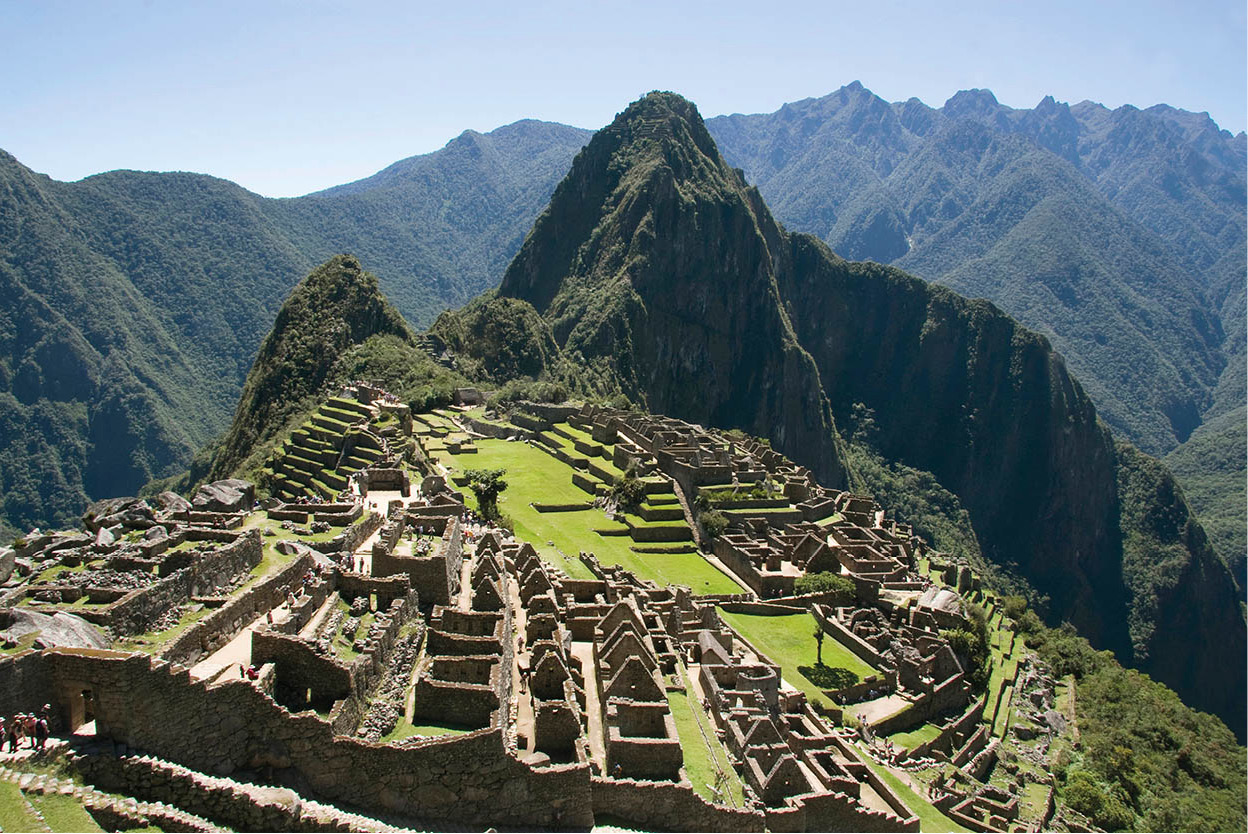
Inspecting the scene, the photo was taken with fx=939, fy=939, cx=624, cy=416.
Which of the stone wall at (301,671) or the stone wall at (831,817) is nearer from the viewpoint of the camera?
the stone wall at (301,671)

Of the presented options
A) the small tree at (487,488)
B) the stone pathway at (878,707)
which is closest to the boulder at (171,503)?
the small tree at (487,488)

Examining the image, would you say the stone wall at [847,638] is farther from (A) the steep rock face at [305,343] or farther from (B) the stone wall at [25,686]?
(A) the steep rock face at [305,343]

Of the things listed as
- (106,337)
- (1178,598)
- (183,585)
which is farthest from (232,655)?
(1178,598)

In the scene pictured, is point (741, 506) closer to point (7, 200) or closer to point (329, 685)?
point (329, 685)

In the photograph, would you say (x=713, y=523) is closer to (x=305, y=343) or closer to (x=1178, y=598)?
(x=305, y=343)

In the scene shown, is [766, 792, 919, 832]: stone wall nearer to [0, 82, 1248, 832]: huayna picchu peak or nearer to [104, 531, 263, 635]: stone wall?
[0, 82, 1248, 832]: huayna picchu peak

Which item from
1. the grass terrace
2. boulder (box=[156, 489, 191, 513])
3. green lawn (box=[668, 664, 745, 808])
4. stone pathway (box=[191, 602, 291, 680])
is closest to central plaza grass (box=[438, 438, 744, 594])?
the grass terrace

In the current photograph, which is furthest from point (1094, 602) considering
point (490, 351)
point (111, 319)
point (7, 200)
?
point (7, 200)
